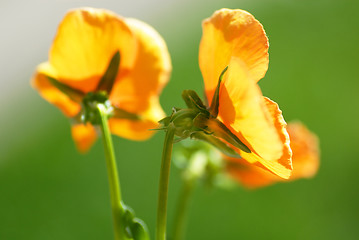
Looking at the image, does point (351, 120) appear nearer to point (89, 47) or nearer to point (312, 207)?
point (312, 207)

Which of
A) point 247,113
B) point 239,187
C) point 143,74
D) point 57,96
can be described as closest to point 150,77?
point 143,74

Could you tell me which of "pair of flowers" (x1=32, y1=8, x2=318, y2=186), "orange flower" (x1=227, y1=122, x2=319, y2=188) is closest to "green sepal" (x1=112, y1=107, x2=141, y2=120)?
"pair of flowers" (x1=32, y1=8, x2=318, y2=186)

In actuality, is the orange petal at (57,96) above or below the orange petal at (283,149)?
below

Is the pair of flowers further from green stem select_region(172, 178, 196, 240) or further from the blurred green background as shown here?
the blurred green background

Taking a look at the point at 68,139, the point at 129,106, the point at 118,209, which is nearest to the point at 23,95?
the point at 68,139

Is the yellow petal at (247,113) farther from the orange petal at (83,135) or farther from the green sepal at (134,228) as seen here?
the orange petal at (83,135)

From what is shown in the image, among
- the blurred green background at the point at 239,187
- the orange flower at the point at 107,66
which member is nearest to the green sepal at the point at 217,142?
the orange flower at the point at 107,66
